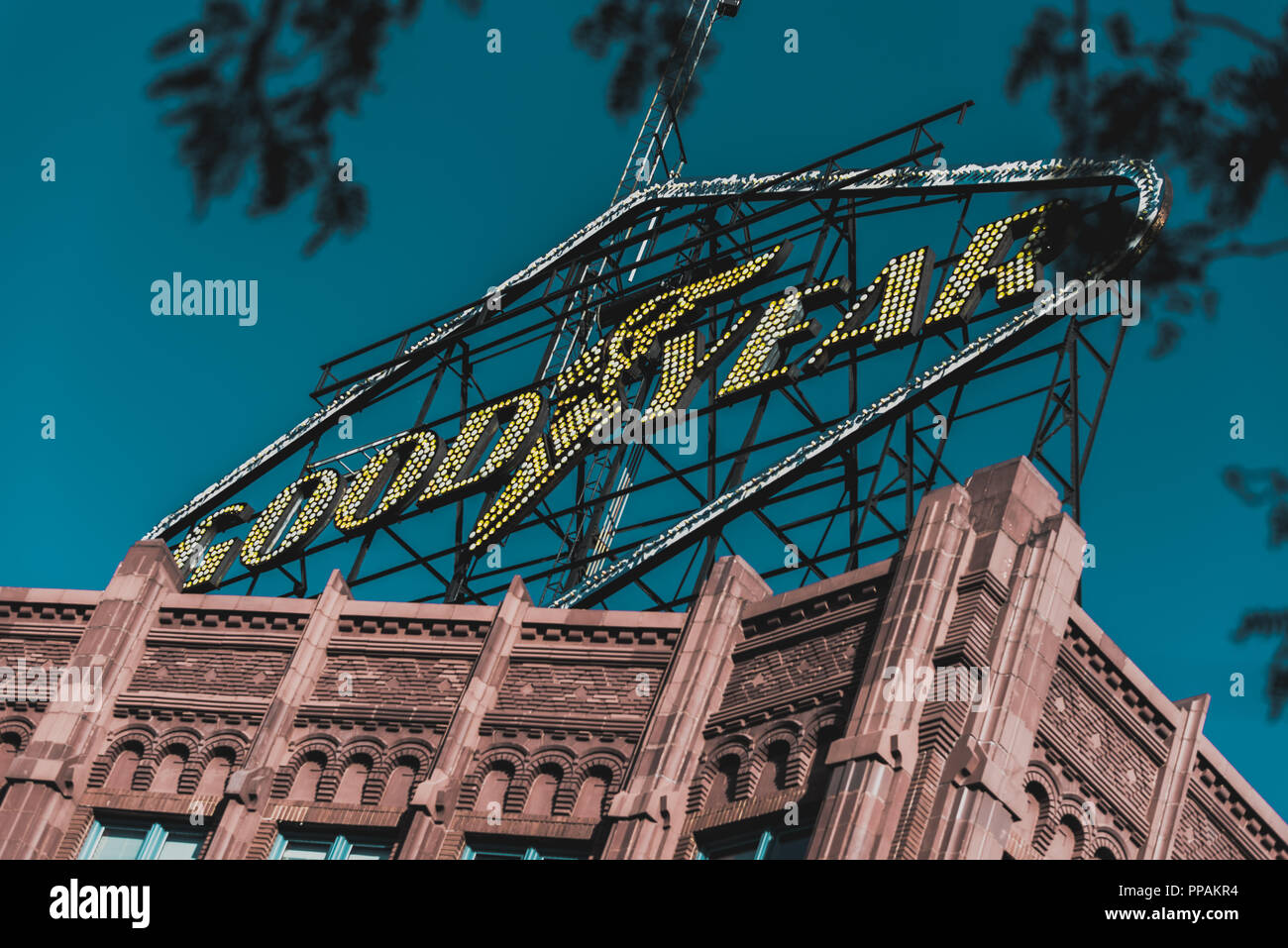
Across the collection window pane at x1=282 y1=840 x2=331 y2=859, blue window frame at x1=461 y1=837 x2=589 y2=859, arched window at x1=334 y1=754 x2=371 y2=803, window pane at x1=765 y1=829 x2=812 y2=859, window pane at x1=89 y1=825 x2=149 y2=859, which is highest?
arched window at x1=334 y1=754 x2=371 y2=803

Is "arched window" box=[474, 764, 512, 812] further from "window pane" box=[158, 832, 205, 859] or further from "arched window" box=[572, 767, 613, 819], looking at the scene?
"window pane" box=[158, 832, 205, 859]

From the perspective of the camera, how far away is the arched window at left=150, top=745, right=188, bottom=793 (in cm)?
3150

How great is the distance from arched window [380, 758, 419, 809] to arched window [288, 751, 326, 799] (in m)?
1.26

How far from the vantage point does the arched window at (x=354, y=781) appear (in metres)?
30.5

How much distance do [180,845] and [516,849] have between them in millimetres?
5903

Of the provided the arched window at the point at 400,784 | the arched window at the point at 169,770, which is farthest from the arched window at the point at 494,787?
the arched window at the point at 169,770

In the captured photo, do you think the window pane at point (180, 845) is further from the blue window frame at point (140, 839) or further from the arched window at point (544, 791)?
the arched window at point (544, 791)

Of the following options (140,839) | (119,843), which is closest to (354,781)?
(140,839)

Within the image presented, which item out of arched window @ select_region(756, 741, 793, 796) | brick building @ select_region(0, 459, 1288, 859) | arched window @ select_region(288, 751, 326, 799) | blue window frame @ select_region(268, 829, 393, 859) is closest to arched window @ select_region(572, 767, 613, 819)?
brick building @ select_region(0, 459, 1288, 859)

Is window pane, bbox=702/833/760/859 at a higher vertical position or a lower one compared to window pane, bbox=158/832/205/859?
higher

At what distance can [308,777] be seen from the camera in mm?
30953

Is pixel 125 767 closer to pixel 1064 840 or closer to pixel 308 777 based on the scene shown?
pixel 308 777

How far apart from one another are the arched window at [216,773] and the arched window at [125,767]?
1.35 metres
